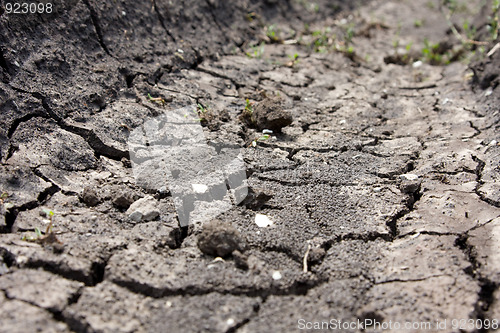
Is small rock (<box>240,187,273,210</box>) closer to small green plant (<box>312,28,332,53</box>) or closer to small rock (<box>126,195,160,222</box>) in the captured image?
small rock (<box>126,195,160,222</box>)

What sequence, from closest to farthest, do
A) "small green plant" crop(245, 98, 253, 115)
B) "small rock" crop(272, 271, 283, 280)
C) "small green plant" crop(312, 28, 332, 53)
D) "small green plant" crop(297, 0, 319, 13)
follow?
"small rock" crop(272, 271, 283, 280) → "small green plant" crop(245, 98, 253, 115) → "small green plant" crop(312, 28, 332, 53) → "small green plant" crop(297, 0, 319, 13)

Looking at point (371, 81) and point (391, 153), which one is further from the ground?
point (371, 81)

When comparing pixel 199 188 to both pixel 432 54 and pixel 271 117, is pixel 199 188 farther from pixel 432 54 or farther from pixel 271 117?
pixel 432 54

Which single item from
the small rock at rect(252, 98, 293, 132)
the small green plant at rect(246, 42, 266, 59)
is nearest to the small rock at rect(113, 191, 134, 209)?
the small rock at rect(252, 98, 293, 132)

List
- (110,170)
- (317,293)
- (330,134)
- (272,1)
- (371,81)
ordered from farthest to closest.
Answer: (272,1)
(371,81)
(330,134)
(110,170)
(317,293)

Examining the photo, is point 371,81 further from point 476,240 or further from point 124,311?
point 124,311

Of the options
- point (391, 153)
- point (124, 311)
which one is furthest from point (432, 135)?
point (124, 311)

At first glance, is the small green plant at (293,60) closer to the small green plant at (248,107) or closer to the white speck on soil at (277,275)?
the small green plant at (248,107)
